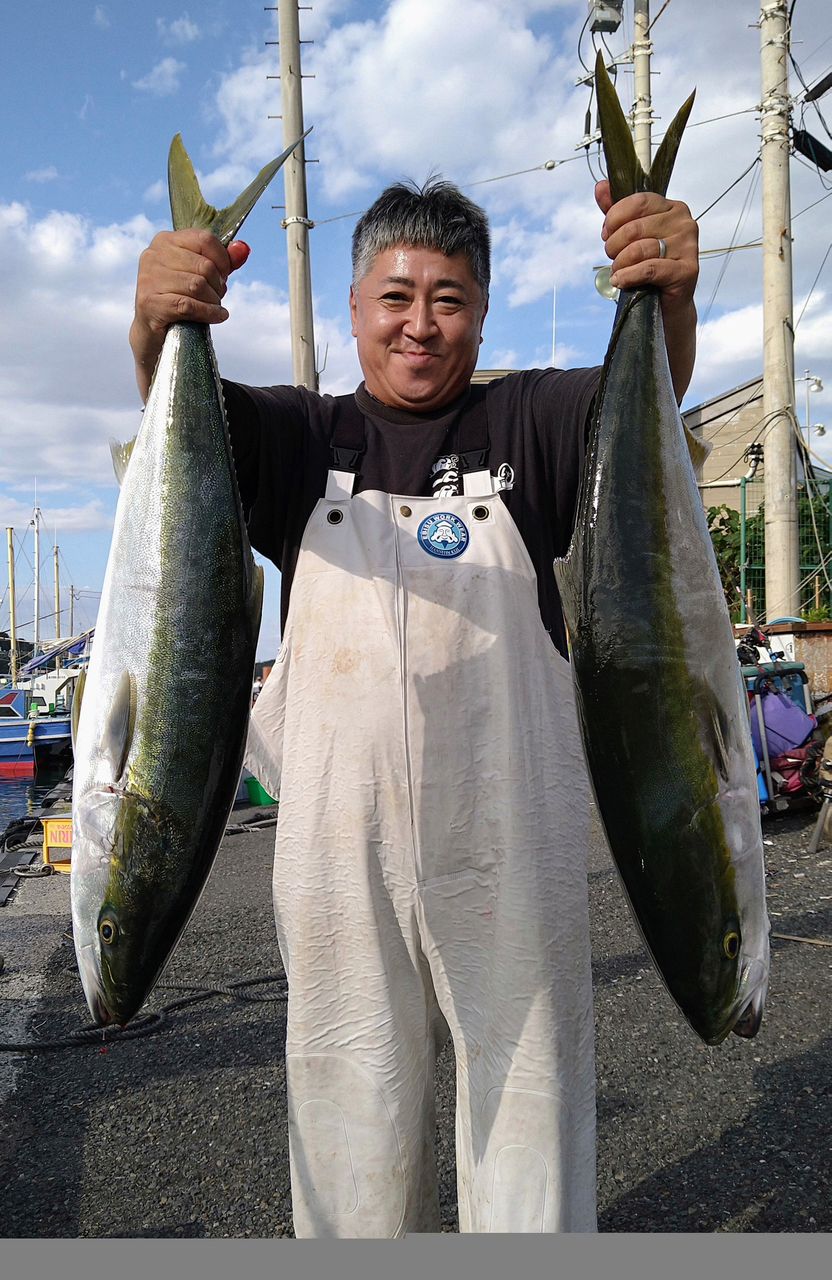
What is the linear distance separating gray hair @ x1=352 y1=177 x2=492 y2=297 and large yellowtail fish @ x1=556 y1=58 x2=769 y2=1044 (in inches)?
19.7

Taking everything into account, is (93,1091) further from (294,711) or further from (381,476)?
(381,476)

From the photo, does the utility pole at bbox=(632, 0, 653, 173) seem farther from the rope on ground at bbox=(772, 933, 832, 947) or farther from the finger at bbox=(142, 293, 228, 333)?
the finger at bbox=(142, 293, 228, 333)

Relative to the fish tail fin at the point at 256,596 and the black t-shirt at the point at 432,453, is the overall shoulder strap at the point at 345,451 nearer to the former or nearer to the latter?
the black t-shirt at the point at 432,453

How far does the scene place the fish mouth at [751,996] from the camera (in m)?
1.81

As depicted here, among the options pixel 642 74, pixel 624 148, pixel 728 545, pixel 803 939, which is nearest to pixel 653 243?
pixel 624 148

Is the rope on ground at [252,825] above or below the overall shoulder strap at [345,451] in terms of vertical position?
below

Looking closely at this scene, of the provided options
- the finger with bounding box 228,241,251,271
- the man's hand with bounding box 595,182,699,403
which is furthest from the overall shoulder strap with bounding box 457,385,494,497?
the finger with bounding box 228,241,251,271

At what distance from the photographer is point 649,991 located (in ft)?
17.0

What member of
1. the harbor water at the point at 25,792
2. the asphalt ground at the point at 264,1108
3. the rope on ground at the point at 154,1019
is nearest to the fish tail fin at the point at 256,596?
the asphalt ground at the point at 264,1108

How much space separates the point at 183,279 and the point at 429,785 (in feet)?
4.14

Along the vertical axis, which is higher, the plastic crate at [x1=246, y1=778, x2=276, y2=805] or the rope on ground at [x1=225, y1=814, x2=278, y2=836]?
the plastic crate at [x1=246, y1=778, x2=276, y2=805]

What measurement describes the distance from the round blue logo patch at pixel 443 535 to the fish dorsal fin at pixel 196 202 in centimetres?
80

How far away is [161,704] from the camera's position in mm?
1886

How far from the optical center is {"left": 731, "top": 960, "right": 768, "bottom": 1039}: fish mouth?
1.81m
